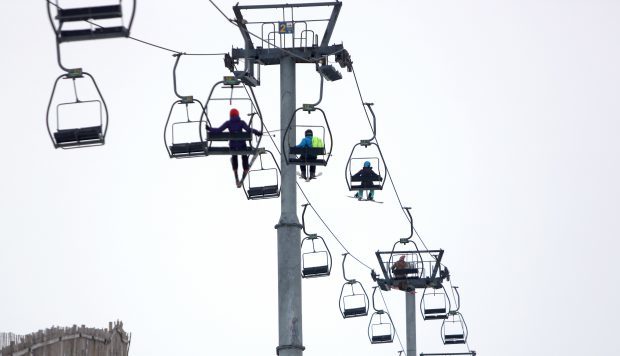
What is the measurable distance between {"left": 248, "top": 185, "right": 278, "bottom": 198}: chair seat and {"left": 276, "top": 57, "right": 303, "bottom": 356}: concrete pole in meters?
0.91

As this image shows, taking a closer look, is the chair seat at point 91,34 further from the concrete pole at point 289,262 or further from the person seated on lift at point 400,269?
the person seated on lift at point 400,269

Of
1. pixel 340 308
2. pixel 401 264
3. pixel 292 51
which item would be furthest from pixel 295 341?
pixel 401 264

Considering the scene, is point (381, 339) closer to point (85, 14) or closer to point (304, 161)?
point (304, 161)

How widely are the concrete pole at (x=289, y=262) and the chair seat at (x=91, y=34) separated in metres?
8.82

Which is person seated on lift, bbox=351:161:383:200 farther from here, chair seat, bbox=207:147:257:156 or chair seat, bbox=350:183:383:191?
chair seat, bbox=207:147:257:156

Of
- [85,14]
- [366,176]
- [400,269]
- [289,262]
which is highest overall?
[400,269]

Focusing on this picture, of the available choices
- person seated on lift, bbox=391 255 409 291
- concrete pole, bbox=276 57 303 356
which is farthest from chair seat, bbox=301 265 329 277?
person seated on lift, bbox=391 255 409 291

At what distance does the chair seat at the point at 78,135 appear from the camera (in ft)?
72.0

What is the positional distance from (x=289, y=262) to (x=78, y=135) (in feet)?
20.2

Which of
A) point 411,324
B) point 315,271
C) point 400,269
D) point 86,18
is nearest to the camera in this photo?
point 86,18

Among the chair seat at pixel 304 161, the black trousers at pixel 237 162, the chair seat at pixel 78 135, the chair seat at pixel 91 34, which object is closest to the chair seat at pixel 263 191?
the black trousers at pixel 237 162

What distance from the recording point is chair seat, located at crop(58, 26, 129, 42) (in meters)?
18.5

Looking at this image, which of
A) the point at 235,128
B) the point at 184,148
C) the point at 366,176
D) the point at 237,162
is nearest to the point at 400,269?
the point at 366,176

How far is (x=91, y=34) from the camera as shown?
1861 cm
